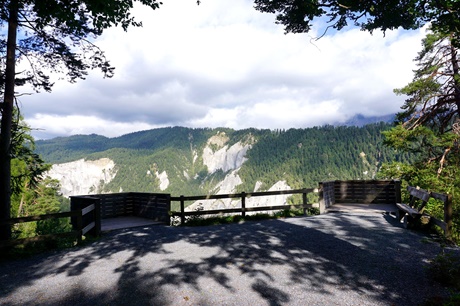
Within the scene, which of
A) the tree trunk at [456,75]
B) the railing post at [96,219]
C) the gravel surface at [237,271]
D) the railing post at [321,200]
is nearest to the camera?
the gravel surface at [237,271]

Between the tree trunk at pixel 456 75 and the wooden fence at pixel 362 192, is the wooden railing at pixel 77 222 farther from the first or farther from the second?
the tree trunk at pixel 456 75

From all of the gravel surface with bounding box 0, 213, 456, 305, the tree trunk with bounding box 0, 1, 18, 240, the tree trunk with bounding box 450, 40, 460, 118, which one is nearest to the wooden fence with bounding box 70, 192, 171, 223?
the tree trunk with bounding box 0, 1, 18, 240

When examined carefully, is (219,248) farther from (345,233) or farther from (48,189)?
(48,189)

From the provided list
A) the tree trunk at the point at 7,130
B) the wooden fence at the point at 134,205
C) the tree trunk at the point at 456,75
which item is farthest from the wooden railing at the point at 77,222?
the tree trunk at the point at 456,75

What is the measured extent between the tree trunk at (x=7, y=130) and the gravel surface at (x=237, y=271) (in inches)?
91.7

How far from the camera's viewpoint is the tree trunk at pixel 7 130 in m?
8.34

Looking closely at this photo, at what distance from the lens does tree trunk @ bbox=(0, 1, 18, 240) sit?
834cm

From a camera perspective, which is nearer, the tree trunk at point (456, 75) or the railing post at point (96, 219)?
the railing post at point (96, 219)

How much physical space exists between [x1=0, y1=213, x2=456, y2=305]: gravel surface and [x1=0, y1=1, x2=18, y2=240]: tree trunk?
2330 mm

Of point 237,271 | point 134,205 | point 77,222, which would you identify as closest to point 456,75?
point 237,271

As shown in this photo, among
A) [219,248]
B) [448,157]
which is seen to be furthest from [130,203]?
[448,157]

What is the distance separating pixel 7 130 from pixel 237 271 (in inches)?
329

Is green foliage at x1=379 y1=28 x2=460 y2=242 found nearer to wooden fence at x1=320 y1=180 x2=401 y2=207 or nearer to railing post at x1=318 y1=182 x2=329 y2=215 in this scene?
wooden fence at x1=320 y1=180 x2=401 y2=207

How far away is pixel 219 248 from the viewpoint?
23.2 ft
